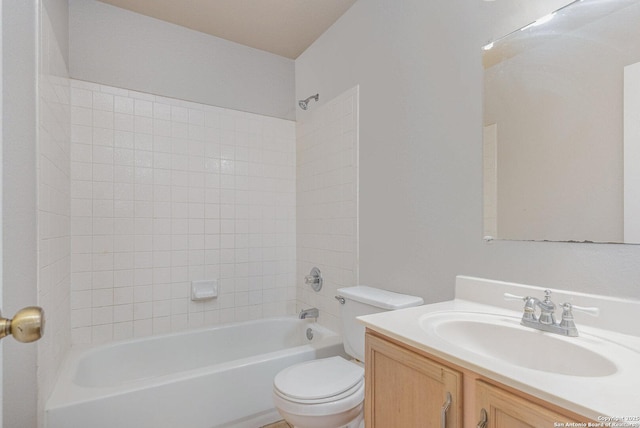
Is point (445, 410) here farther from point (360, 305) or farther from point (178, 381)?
point (178, 381)

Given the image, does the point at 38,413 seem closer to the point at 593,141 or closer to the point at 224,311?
the point at 224,311

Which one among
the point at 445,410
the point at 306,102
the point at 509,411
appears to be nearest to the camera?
the point at 509,411

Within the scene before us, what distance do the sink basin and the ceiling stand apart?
6.49 feet

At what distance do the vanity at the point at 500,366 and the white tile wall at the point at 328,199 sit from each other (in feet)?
3.16

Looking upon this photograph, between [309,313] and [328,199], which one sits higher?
[328,199]

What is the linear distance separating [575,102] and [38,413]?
7.53 feet

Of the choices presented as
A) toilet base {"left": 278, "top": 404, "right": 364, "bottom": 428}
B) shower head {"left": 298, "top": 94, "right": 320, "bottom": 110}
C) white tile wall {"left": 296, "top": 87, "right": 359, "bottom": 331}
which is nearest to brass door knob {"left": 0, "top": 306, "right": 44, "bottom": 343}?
toilet base {"left": 278, "top": 404, "right": 364, "bottom": 428}

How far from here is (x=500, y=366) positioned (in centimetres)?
73

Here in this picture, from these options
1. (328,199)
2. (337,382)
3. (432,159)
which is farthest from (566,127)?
(328,199)

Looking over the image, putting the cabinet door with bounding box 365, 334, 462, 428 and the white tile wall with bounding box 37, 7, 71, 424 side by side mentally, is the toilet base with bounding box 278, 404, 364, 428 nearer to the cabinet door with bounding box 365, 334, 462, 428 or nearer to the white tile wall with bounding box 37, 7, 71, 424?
the cabinet door with bounding box 365, 334, 462, 428

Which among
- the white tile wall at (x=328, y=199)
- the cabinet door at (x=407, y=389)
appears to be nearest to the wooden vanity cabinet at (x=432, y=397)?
the cabinet door at (x=407, y=389)

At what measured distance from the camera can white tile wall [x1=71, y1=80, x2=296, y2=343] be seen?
2.06 meters

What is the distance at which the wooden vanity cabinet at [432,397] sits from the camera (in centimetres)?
66

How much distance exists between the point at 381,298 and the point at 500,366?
34.9 inches
